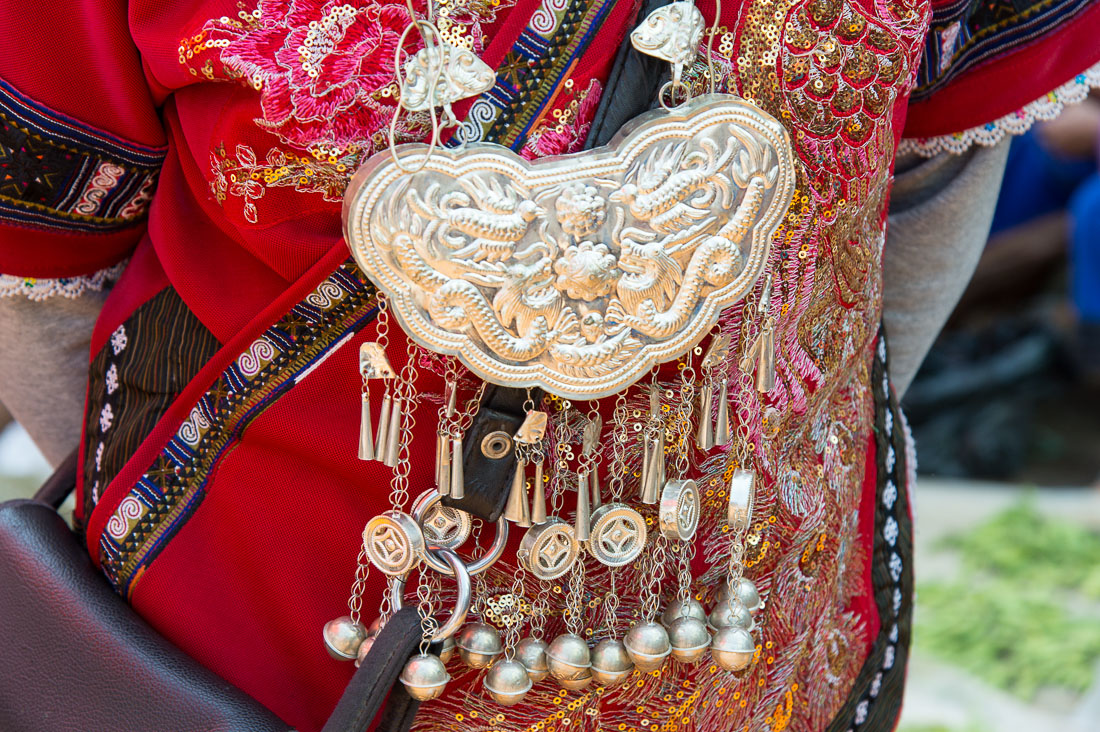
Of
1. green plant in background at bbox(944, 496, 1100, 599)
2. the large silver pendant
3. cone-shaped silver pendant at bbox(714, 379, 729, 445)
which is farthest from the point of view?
green plant in background at bbox(944, 496, 1100, 599)

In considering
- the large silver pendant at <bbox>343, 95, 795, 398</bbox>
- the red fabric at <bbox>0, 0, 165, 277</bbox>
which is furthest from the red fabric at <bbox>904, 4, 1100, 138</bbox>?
the red fabric at <bbox>0, 0, 165, 277</bbox>

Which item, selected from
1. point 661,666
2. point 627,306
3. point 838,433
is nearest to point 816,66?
point 627,306

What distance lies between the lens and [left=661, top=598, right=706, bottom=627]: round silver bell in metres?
0.74

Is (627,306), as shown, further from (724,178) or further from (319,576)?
(319,576)

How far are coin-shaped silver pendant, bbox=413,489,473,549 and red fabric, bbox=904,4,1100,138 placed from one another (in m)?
0.60

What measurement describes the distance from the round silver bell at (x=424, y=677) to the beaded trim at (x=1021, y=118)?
701 millimetres

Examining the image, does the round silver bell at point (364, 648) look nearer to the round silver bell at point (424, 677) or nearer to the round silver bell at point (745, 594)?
the round silver bell at point (424, 677)

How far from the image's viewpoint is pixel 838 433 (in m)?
0.83

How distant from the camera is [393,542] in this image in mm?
675

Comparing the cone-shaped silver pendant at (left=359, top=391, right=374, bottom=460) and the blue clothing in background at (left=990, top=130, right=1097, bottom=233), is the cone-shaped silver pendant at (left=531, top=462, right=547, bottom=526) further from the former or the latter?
the blue clothing in background at (left=990, top=130, right=1097, bottom=233)

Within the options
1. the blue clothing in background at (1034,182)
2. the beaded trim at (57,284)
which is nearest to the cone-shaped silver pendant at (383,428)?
the beaded trim at (57,284)

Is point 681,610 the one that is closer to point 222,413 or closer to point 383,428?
point 383,428

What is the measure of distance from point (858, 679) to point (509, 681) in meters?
0.43

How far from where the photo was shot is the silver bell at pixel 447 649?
2.28 feet
